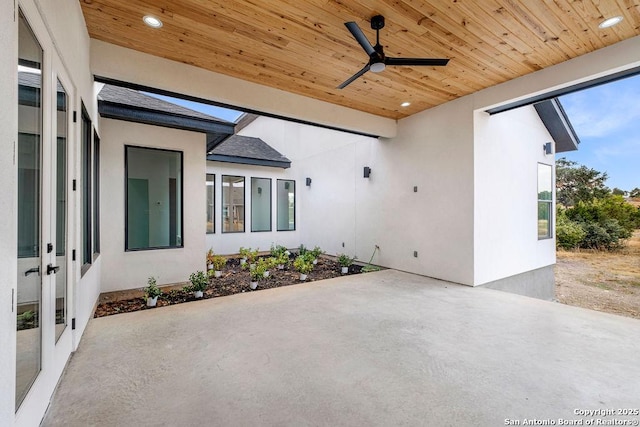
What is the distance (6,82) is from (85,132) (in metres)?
2.47

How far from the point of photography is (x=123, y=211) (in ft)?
15.7

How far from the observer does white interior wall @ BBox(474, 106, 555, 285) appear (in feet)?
17.0

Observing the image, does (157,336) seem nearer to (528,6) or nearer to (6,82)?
(6,82)

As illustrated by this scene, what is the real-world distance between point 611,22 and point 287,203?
26.9 ft

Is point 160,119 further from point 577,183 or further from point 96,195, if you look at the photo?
point 577,183

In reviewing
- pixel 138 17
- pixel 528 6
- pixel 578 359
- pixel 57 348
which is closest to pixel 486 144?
pixel 528 6

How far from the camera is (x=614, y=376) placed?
2.39 m

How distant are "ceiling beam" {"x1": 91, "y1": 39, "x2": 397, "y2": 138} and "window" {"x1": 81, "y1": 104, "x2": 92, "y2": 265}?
2.27 feet

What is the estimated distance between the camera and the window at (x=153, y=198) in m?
4.95

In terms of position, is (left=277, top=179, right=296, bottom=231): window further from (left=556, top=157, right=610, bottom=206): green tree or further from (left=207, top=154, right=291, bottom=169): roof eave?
(left=556, top=157, right=610, bottom=206): green tree

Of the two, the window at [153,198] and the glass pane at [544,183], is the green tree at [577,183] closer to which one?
the glass pane at [544,183]

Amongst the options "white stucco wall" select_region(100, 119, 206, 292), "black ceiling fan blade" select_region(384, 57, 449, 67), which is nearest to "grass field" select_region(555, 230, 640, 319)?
"black ceiling fan blade" select_region(384, 57, 449, 67)

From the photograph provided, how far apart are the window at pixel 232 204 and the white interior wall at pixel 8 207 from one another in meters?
7.26

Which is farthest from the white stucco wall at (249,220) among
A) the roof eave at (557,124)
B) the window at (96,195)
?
the roof eave at (557,124)
